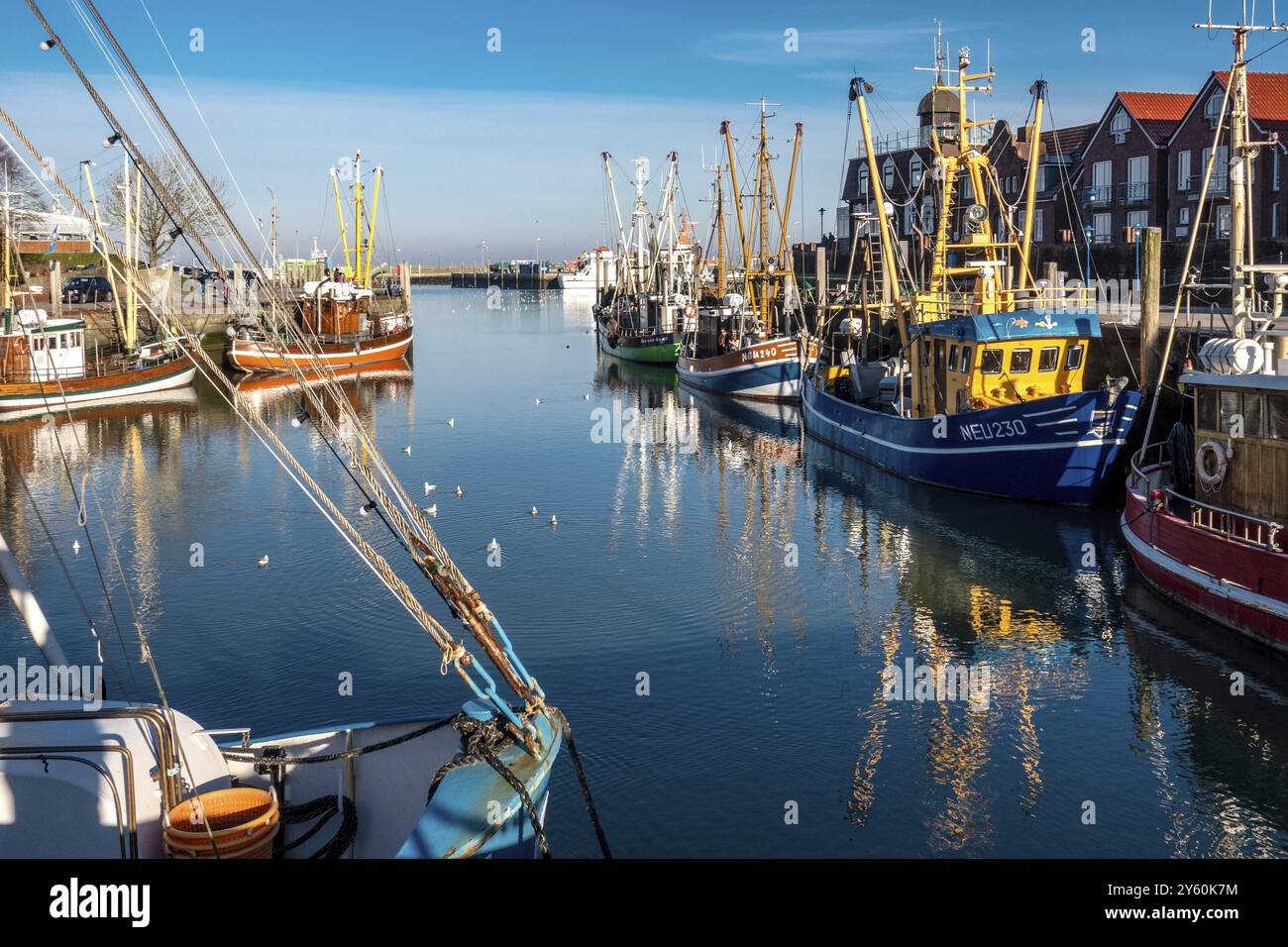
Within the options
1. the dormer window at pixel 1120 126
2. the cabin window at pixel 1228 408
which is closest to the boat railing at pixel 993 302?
the cabin window at pixel 1228 408

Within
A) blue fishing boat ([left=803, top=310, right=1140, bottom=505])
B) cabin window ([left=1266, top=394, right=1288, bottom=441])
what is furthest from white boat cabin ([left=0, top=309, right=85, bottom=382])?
cabin window ([left=1266, top=394, right=1288, bottom=441])

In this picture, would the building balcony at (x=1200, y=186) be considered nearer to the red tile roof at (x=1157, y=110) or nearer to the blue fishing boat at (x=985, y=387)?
the red tile roof at (x=1157, y=110)

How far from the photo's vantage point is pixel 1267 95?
2160 inches

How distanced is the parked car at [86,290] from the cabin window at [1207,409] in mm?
67524

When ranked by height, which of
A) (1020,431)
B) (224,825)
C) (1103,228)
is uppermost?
(1103,228)

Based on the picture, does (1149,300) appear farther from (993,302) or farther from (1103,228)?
(1103,228)

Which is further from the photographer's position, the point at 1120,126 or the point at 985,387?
the point at 1120,126

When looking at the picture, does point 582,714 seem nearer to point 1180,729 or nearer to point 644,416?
point 1180,729

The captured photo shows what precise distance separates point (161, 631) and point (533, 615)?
5.84 meters

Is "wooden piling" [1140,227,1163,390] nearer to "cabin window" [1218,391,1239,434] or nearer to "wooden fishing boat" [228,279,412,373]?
"cabin window" [1218,391,1239,434]

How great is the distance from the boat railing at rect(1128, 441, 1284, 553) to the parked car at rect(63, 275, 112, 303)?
6627 cm

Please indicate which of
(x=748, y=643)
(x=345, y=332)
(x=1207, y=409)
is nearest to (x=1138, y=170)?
(x=345, y=332)

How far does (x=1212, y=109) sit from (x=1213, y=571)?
45.0 m

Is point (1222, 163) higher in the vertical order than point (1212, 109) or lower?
lower
